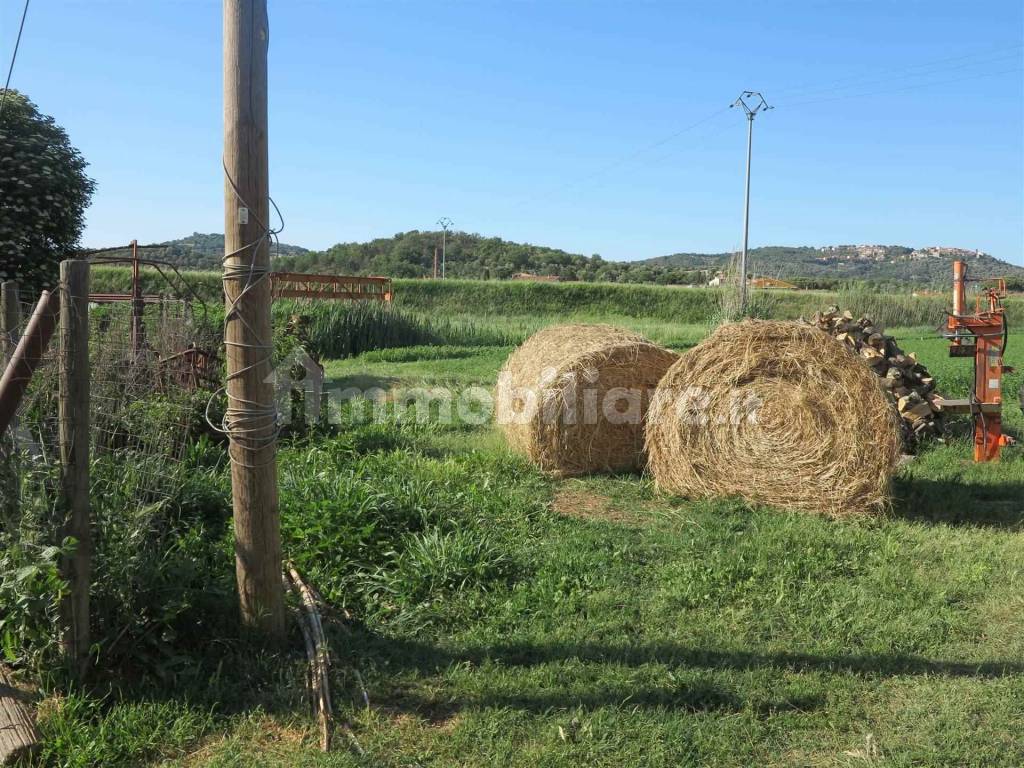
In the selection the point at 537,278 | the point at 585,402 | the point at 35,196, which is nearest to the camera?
the point at 585,402

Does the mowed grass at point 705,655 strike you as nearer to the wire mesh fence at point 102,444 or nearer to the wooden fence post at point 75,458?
the wooden fence post at point 75,458

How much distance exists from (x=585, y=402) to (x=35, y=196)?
372 inches

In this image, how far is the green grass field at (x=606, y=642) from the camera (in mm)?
3330

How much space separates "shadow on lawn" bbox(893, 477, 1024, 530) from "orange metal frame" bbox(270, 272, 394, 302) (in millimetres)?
15828

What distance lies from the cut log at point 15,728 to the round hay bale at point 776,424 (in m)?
4.71

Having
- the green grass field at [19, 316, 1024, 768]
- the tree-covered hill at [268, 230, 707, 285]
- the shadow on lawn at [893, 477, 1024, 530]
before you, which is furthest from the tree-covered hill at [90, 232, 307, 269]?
the tree-covered hill at [268, 230, 707, 285]

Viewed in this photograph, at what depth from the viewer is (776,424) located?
257 inches

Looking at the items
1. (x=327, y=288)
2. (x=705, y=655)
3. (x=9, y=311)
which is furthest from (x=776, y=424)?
(x=327, y=288)

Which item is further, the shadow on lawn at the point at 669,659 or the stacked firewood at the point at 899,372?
the stacked firewood at the point at 899,372

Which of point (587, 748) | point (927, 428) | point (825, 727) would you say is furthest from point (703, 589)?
point (927, 428)

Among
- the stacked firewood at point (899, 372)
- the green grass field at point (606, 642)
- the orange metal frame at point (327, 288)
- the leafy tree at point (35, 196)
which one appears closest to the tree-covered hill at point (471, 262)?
the orange metal frame at point (327, 288)

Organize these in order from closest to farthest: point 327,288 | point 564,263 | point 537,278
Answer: point 327,288
point 537,278
point 564,263

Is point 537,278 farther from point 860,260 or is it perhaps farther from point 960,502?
point 860,260

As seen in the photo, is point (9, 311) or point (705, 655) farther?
point (9, 311)
